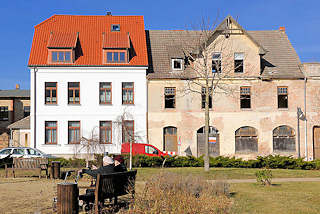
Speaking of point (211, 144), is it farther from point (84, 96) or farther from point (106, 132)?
point (84, 96)

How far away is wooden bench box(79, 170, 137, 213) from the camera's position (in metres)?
9.65

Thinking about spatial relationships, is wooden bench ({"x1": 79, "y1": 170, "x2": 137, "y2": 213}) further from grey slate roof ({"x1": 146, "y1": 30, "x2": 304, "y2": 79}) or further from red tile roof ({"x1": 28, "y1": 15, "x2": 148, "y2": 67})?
red tile roof ({"x1": 28, "y1": 15, "x2": 148, "y2": 67})

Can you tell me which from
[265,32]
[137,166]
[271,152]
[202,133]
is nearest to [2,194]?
[137,166]

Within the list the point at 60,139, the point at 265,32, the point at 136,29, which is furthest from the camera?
the point at 265,32

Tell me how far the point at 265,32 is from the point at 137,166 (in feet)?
63.9

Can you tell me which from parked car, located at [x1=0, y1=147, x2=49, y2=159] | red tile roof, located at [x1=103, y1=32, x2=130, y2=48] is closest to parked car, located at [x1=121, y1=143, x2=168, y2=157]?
parked car, located at [x1=0, y1=147, x2=49, y2=159]

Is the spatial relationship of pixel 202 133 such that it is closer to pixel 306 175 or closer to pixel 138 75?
pixel 138 75

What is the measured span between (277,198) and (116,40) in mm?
23816

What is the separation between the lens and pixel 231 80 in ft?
109

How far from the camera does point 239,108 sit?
3322 centimetres

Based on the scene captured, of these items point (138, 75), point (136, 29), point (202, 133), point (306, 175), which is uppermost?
point (136, 29)

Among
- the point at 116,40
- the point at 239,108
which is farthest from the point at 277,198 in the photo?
the point at 116,40

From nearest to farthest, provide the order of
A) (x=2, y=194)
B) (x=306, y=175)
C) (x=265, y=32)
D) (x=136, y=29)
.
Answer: (x=2, y=194) < (x=306, y=175) < (x=136, y=29) < (x=265, y=32)

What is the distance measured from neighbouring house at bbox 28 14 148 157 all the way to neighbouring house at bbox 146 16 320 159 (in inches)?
57.1
